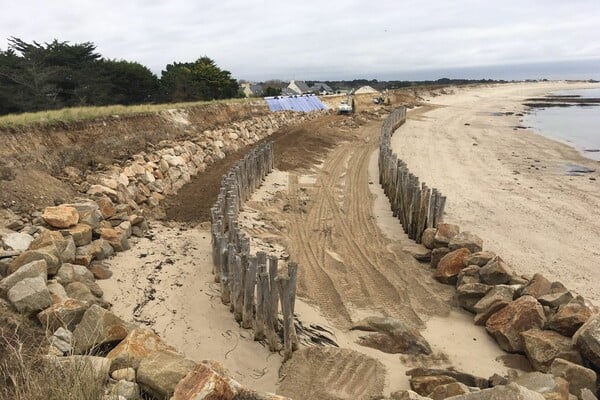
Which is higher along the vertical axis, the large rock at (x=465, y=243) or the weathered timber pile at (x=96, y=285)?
the weathered timber pile at (x=96, y=285)

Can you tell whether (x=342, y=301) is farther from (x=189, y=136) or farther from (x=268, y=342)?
(x=189, y=136)

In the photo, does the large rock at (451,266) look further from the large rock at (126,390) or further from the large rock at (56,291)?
the large rock at (56,291)

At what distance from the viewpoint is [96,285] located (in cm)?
831

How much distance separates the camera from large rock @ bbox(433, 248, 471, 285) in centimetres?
978

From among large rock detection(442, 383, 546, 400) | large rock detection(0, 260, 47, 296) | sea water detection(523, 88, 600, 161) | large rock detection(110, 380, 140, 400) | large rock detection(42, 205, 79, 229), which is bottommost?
sea water detection(523, 88, 600, 161)

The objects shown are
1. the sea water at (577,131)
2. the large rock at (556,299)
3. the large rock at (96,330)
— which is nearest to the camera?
the large rock at (96,330)

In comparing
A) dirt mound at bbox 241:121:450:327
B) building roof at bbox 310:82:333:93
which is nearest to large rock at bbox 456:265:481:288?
dirt mound at bbox 241:121:450:327

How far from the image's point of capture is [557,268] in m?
10.6

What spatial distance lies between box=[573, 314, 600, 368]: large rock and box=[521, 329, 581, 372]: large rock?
0.13m

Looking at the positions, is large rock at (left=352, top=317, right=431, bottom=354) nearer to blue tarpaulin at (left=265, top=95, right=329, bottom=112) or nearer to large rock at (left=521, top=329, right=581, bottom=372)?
large rock at (left=521, top=329, right=581, bottom=372)

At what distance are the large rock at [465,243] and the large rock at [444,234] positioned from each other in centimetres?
26

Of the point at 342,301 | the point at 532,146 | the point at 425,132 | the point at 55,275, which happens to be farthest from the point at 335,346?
the point at 425,132

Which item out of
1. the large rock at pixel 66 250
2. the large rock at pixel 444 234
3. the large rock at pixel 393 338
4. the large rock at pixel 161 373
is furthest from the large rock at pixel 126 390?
the large rock at pixel 444 234

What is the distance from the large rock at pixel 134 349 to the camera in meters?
5.30
